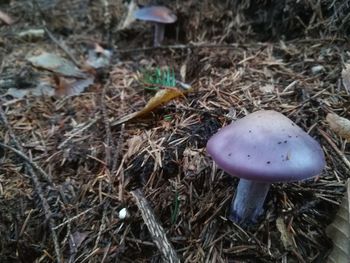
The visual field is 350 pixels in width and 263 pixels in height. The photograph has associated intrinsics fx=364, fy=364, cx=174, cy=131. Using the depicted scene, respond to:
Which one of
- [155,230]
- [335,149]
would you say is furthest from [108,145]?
[335,149]

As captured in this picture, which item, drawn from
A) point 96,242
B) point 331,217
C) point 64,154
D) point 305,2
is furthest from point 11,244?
point 305,2

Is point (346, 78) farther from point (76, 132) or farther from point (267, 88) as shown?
point (76, 132)

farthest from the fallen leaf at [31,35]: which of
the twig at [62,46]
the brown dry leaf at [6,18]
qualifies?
the brown dry leaf at [6,18]

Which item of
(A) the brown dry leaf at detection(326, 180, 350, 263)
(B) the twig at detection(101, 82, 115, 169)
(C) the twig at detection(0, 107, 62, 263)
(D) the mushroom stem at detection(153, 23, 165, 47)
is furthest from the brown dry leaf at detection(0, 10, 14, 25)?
(A) the brown dry leaf at detection(326, 180, 350, 263)

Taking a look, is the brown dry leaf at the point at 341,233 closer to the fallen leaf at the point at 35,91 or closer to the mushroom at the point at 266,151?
the mushroom at the point at 266,151

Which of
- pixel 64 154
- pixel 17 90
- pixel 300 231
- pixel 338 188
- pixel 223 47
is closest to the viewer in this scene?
pixel 300 231

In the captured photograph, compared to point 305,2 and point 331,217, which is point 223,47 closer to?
point 305,2

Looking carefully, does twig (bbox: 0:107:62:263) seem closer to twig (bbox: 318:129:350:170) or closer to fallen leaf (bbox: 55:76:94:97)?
fallen leaf (bbox: 55:76:94:97)
